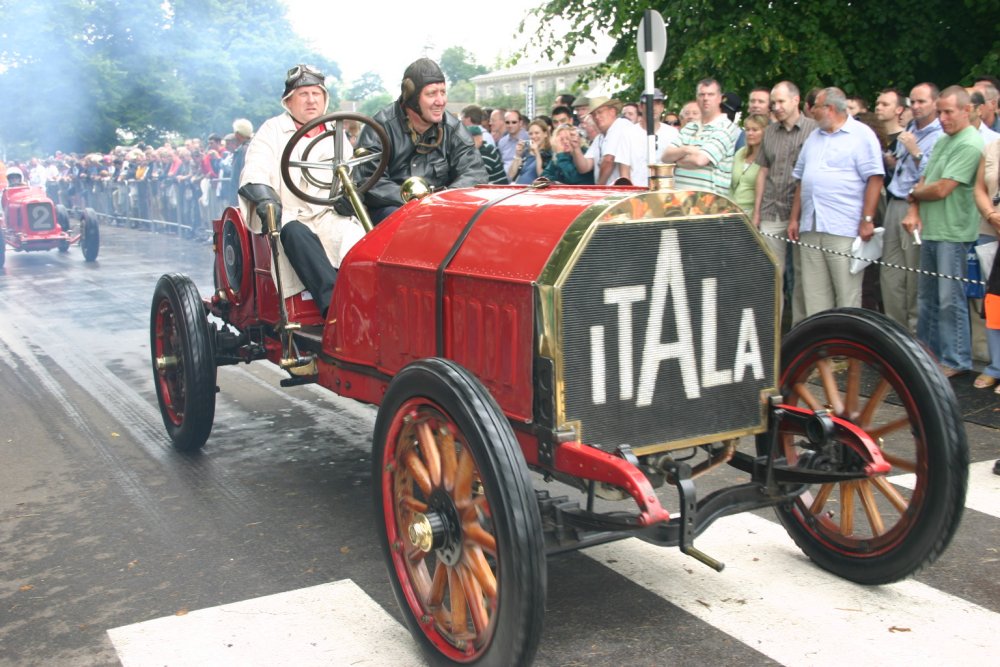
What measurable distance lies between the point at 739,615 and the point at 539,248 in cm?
138

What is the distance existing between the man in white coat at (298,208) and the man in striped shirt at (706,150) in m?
2.76

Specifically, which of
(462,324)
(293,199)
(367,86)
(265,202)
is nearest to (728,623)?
(462,324)

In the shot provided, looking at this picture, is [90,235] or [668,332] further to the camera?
Result: [90,235]

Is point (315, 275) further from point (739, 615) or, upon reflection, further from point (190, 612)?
point (739, 615)

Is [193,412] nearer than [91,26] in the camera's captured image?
Yes

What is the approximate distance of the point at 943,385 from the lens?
338 centimetres

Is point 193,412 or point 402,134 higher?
point 402,134

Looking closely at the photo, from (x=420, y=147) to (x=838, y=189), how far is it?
336 cm

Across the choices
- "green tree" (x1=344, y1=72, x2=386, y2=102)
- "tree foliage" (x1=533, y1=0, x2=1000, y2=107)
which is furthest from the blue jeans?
"green tree" (x1=344, y1=72, x2=386, y2=102)

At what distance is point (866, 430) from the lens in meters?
3.78

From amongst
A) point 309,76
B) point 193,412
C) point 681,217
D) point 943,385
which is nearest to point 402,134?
point 309,76

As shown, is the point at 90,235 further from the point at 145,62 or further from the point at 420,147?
the point at 420,147

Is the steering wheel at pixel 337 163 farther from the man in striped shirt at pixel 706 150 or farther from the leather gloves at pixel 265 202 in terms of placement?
the man in striped shirt at pixel 706 150

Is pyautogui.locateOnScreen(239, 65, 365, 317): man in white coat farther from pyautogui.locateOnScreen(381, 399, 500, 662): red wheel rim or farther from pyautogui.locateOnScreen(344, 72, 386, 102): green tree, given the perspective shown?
pyautogui.locateOnScreen(344, 72, 386, 102): green tree
